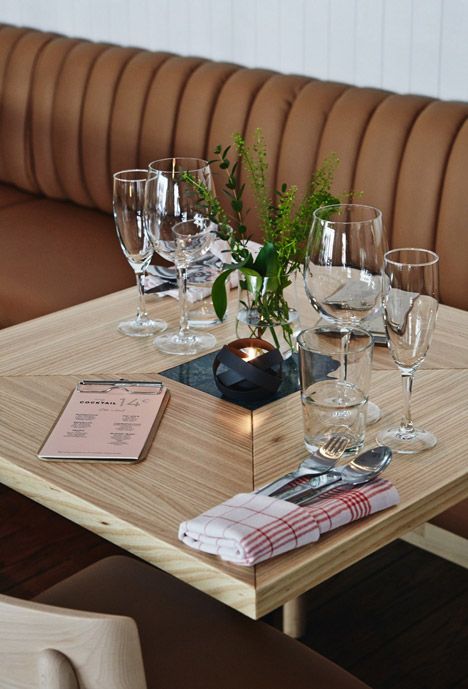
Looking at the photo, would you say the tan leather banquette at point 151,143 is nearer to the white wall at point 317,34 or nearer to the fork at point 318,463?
the white wall at point 317,34

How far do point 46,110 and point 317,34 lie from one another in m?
0.96

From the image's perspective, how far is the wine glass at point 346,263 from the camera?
4.19ft

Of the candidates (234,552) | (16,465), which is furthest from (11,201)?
(234,552)

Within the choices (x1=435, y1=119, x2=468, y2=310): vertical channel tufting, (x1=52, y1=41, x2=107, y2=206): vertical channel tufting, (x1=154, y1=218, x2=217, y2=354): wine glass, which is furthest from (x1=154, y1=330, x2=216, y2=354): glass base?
(x1=52, y1=41, x2=107, y2=206): vertical channel tufting

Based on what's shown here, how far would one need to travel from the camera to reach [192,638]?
4.15 feet

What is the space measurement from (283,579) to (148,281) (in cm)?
90

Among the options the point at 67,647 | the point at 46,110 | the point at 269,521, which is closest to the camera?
the point at 67,647

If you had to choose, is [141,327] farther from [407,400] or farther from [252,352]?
[407,400]

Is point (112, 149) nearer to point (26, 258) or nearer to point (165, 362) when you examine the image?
point (26, 258)

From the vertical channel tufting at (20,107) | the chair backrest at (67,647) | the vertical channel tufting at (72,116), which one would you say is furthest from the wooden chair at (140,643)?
the vertical channel tufting at (20,107)

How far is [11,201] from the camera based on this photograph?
3.36 m

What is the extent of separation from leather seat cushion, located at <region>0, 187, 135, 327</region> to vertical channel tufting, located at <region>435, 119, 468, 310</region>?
0.83 metres

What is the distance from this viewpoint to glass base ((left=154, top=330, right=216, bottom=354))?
1.56 m

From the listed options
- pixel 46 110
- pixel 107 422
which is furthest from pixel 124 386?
pixel 46 110
